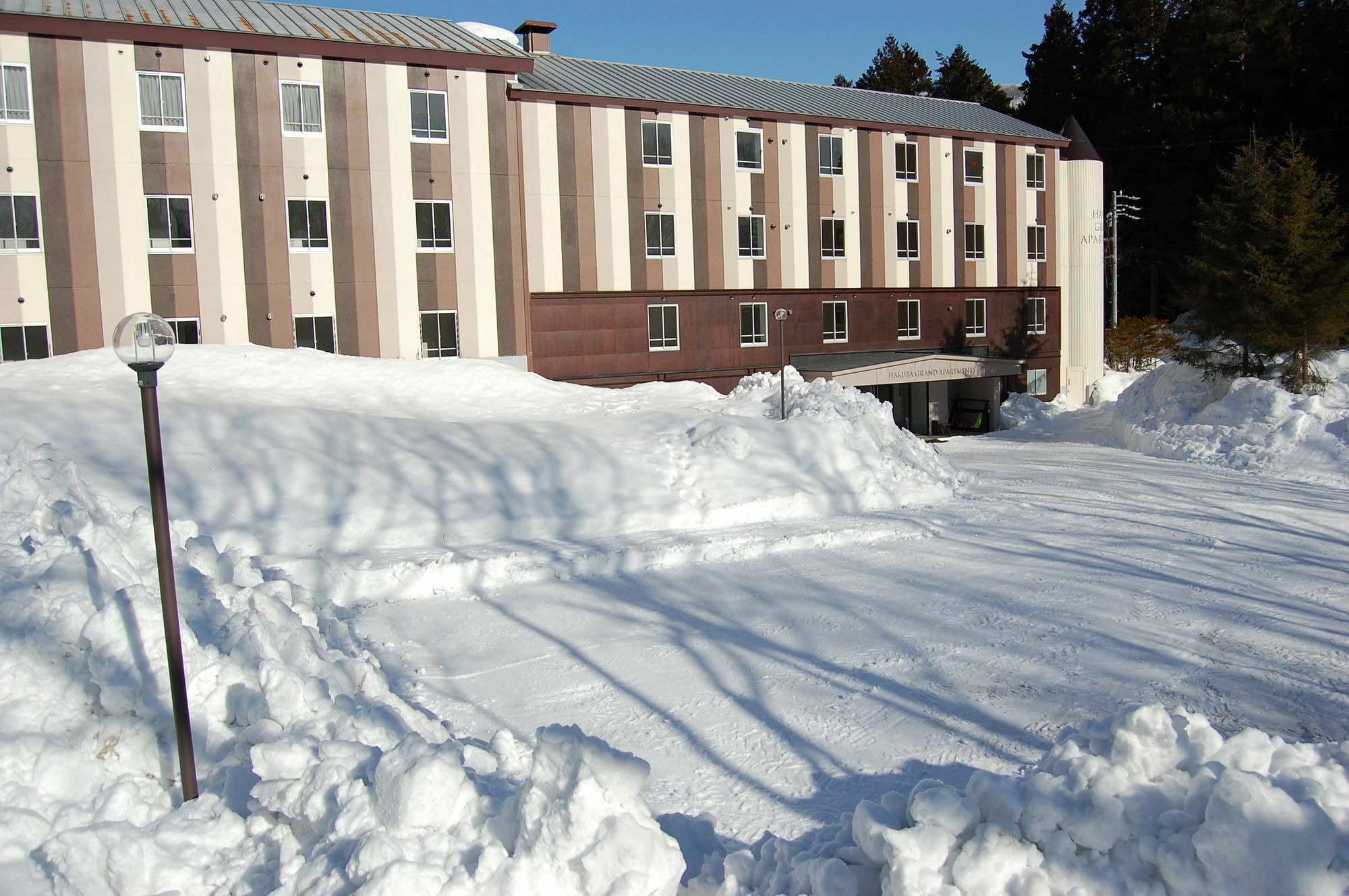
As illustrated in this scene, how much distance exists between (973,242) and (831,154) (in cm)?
652

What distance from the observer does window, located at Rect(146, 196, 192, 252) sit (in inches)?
875

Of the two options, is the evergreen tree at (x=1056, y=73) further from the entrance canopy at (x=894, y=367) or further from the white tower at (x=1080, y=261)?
the entrance canopy at (x=894, y=367)

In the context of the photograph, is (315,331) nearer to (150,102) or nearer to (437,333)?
(437,333)

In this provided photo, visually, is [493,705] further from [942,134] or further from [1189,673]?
[942,134]

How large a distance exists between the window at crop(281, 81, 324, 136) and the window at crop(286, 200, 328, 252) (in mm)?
Result: 1658

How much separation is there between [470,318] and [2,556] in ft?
62.2

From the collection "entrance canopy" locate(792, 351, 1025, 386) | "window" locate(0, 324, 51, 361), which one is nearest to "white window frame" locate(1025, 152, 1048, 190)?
"entrance canopy" locate(792, 351, 1025, 386)

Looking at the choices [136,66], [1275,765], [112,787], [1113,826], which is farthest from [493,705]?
[136,66]

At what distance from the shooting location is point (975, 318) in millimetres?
34031

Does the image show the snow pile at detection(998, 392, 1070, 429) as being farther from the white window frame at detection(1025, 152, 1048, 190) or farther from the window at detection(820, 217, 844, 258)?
the white window frame at detection(1025, 152, 1048, 190)

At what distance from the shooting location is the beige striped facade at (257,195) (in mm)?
21406

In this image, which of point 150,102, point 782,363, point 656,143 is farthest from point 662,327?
point 150,102

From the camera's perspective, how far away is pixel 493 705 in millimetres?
7480

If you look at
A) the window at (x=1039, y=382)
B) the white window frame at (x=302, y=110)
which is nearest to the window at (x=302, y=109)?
the white window frame at (x=302, y=110)
